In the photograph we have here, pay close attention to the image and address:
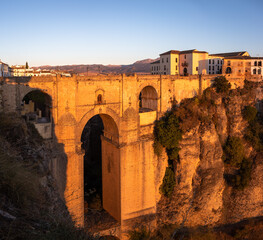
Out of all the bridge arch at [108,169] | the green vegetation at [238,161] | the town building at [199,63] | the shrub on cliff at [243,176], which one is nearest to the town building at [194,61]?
the town building at [199,63]

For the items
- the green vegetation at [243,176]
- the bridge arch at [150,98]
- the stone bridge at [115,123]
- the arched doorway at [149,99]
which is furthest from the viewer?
the green vegetation at [243,176]

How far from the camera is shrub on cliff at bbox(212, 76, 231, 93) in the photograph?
27.6 metres

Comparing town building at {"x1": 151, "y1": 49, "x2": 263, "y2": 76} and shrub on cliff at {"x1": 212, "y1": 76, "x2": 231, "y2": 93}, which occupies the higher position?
town building at {"x1": 151, "y1": 49, "x2": 263, "y2": 76}

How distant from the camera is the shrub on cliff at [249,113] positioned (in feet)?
89.8

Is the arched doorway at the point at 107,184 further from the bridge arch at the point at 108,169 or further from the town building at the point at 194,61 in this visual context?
the town building at the point at 194,61

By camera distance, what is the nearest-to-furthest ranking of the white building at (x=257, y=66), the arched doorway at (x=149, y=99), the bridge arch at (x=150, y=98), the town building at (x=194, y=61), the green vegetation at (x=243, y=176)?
the bridge arch at (x=150, y=98) < the arched doorway at (x=149, y=99) < the green vegetation at (x=243, y=176) < the white building at (x=257, y=66) < the town building at (x=194, y=61)

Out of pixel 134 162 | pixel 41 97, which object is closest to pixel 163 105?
pixel 134 162

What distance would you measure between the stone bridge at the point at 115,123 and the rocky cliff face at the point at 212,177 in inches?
77.3

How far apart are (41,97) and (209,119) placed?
17656 millimetres

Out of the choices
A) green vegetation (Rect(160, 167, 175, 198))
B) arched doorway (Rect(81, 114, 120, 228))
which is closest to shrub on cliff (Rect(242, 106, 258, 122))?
green vegetation (Rect(160, 167, 175, 198))

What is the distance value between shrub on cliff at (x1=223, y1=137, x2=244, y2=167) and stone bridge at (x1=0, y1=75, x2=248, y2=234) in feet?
19.9

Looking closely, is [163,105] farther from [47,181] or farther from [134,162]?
[47,181]

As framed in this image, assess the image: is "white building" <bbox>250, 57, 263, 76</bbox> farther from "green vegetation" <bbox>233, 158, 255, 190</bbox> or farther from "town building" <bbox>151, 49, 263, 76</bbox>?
"green vegetation" <bbox>233, 158, 255, 190</bbox>

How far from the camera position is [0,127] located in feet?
43.9
